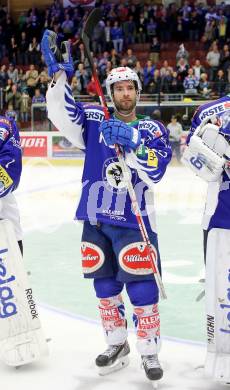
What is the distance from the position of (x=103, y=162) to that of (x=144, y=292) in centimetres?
55

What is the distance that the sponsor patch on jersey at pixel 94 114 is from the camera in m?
2.64

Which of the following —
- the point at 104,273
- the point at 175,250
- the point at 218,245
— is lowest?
the point at 175,250

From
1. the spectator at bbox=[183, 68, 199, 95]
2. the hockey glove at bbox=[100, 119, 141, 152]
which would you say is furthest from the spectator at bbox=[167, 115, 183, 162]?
the hockey glove at bbox=[100, 119, 141, 152]

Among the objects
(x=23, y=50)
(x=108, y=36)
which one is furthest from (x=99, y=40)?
(x=23, y=50)

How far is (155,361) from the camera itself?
256 cm

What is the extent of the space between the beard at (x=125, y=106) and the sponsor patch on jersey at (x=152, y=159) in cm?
22

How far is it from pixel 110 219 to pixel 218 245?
449mm

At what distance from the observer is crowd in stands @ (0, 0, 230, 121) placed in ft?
42.6

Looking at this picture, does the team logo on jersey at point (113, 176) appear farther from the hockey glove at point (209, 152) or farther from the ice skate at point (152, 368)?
the ice skate at point (152, 368)

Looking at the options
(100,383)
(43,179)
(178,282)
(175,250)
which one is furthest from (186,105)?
(100,383)

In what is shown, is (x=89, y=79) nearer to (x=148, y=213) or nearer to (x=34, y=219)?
(x=34, y=219)

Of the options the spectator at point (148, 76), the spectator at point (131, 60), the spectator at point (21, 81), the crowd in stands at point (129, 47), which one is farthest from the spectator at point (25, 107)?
the spectator at point (131, 60)

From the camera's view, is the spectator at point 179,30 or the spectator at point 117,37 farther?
the spectator at point 117,37

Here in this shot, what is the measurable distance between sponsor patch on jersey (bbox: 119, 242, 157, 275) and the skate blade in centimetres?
44
